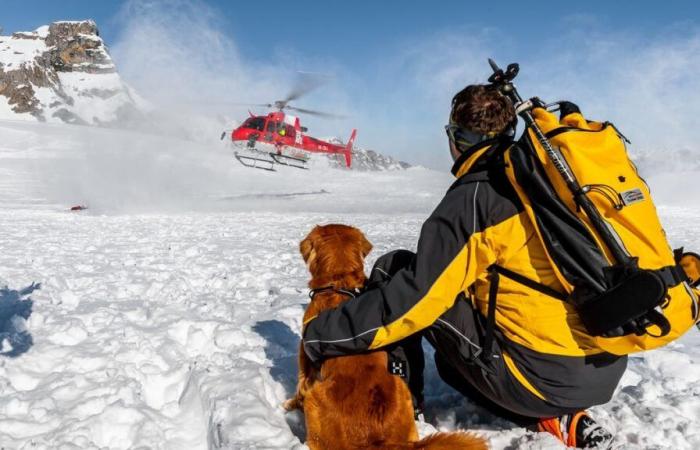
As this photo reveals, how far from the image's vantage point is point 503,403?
2410 millimetres

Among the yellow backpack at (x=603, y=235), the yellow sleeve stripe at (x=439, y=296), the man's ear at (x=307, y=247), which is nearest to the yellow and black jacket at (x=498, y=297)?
the yellow sleeve stripe at (x=439, y=296)

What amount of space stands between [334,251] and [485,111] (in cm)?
112

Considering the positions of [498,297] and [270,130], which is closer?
[498,297]

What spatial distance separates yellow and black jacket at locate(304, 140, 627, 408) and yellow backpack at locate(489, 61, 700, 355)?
116 millimetres

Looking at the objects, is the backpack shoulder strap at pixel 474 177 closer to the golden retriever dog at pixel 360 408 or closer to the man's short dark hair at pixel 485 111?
the man's short dark hair at pixel 485 111

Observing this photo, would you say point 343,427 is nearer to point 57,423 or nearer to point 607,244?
point 607,244

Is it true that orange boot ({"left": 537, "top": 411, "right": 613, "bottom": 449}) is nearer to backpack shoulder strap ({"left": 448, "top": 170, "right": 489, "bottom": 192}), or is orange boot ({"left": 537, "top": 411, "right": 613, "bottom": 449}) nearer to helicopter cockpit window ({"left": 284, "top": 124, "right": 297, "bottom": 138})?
backpack shoulder strap ({"left": 448, "top": 170, "right": 489, "bottom": 192})

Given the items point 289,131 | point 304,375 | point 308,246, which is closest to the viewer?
point 304,375

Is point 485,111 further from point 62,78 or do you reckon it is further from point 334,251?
point 62,78

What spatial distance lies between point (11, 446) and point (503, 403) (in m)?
2.55

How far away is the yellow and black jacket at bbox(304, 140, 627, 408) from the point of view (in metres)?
2.03

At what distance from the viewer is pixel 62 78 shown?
142125 mm

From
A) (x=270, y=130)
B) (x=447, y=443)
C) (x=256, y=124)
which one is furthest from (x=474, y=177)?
(x=256, y=124)

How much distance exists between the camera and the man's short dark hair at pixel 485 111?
2.33m
